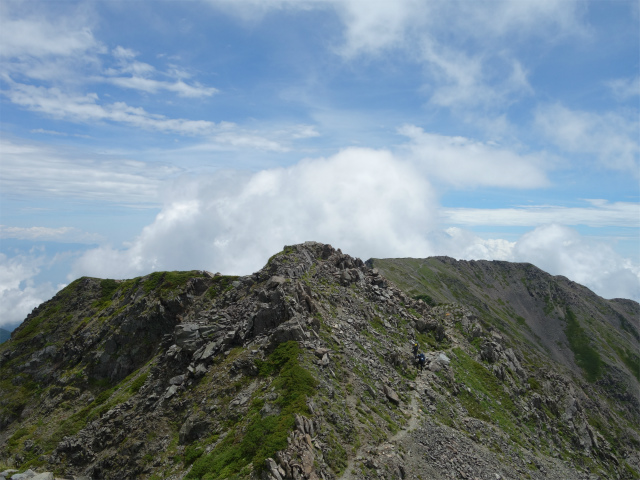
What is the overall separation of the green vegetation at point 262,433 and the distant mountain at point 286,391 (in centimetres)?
17

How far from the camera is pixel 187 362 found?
51.2m

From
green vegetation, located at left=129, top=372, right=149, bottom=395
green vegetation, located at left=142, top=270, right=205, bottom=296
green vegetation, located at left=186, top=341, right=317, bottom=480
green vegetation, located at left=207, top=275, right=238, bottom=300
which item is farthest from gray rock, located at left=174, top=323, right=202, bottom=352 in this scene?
green vegetation, located at left=142, top=270, right=205, bottom=296

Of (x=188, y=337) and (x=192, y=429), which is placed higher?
(x=188, y=337)

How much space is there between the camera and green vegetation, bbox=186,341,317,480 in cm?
3027

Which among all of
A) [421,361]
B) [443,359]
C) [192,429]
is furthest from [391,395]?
[192,429]

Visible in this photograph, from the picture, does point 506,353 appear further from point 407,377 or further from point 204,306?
point 204,306

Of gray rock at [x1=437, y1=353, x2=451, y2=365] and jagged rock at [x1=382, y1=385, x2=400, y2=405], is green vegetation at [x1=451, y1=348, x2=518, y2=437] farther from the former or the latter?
jagged rock at [x1=382, y1=385, x2=400, y2=405]

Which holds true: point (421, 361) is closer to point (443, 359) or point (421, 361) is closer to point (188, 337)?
point (443, 359)

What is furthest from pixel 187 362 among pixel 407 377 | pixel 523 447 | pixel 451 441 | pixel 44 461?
pixel 523 447

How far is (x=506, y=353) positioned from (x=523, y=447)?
34.6 metres

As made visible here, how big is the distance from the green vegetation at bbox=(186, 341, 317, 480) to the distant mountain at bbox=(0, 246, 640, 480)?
0.17 metres

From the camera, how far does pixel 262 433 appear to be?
106 ft

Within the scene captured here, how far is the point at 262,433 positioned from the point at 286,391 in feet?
18.1

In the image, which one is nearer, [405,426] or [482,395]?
[405,426]
